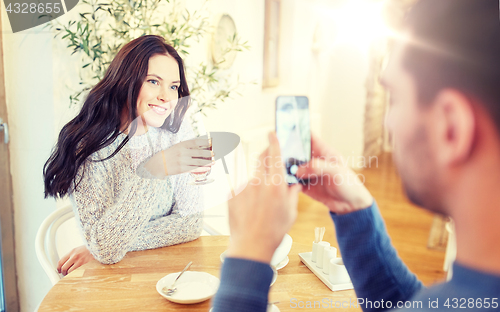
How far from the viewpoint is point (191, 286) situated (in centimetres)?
81

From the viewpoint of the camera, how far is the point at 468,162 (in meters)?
0.26

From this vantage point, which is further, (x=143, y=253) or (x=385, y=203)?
(x=385, y=203)

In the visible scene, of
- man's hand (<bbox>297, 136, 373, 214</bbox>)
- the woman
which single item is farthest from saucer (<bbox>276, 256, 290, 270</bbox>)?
man's hand (<bbox>297, 136, 373, 214</bbox>)

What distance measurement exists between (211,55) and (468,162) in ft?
6.65

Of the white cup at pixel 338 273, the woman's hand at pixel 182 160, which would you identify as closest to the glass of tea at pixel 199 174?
the woman's hand at pixel 182 160

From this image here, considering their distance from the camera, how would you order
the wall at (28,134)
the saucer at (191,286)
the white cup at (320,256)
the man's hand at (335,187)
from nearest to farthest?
the man's hand at (335,187) < the saucer at (191,286) < the white cup at (320,256) < the wall at (28,134)

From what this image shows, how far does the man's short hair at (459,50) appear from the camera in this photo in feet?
0.86

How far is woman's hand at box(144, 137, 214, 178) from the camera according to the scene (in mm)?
1117

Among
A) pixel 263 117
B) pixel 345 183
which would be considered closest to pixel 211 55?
pixel 263 117

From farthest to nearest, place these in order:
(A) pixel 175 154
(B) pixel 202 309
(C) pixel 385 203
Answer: (C) pixel 385 203 < (A) pixel 175 154 < (B) pixel 202 309

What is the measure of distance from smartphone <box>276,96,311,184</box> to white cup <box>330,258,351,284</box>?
0.40 meters

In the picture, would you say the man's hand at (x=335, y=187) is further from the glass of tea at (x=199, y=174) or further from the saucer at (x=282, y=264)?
the glass of tea at (x=199, y=174)

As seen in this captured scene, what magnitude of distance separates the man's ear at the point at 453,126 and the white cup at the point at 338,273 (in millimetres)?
606

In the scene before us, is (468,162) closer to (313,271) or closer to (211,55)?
(313,271)
